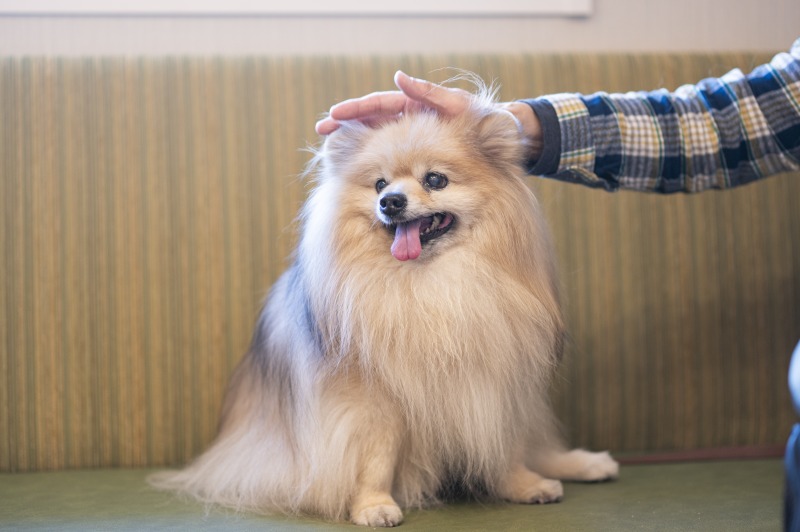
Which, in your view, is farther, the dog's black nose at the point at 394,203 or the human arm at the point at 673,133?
the human arm at the point at 673,133

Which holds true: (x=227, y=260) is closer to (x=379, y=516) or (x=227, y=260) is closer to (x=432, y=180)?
(x=432, y=180)

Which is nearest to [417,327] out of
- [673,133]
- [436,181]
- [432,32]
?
[436,181]

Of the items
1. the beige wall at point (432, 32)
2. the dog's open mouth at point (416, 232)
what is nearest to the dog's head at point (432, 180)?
the dog's open mouth at point (416, 232)

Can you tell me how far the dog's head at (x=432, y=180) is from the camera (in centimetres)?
170

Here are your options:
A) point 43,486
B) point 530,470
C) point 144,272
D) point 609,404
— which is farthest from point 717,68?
point 43,486

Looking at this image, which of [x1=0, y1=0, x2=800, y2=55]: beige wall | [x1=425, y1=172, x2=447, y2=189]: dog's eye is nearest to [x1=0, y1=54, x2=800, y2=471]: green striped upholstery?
[x1=0, y1=0, x2=800, y2=55]: beige wall

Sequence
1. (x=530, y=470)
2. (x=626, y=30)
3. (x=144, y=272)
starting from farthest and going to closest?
(x=626, y=30)
(x=144, y=272)
(x=530, y=470)

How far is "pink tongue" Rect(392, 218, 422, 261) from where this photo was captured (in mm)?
1682

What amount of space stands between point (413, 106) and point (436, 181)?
0.18m

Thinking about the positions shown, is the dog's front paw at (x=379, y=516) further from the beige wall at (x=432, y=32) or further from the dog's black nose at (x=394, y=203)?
the beige wall at (x=432, y=32)

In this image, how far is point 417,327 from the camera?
168cm

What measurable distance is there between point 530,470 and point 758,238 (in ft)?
3.28

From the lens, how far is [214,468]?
6.41 ft

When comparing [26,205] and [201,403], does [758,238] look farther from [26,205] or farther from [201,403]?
[26,205]
